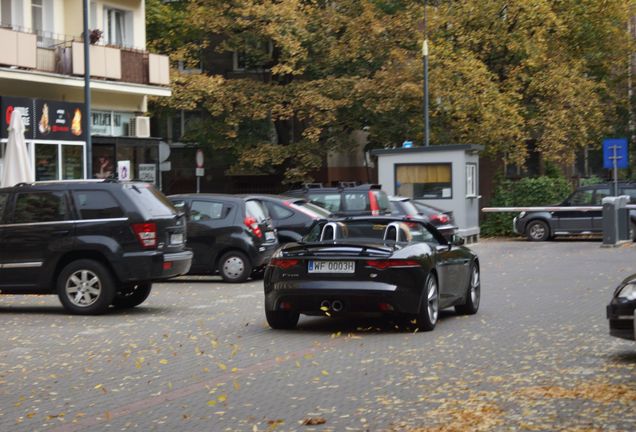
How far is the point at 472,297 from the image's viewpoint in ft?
54.9

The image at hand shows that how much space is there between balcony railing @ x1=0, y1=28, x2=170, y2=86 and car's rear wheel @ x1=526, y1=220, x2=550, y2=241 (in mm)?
12193

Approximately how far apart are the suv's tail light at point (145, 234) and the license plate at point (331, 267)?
346 centimetres

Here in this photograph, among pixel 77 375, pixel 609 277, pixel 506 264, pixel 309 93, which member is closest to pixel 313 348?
pixel 77 375

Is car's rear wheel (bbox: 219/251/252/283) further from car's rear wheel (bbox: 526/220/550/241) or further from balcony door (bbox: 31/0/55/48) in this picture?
car's rear wheel (bbox: 526/220/550/241)

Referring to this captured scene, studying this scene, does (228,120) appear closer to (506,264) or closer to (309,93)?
(309,93)

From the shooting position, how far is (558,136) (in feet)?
156

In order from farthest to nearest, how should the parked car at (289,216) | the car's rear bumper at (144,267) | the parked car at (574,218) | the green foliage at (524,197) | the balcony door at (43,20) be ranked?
the green foliage at (524,197)
the parked car at (574,218)
the balcony door at (43,20)
the parked car at (289,216)
the car's rear bumper at (144,267)

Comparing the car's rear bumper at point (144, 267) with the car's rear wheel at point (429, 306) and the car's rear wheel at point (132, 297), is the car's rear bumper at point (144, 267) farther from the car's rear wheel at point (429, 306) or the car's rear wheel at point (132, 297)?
the car's rear wheel at point (429, 306)

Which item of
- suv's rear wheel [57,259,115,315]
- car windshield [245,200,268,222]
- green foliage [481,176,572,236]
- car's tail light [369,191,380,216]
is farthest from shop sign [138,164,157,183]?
suv's rear wheel [57,259,115,315]

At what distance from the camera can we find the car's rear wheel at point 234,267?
23109 mm

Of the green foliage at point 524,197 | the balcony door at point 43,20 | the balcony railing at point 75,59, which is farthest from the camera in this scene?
the green foliage at point 524,197

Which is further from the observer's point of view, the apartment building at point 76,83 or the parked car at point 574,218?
the parked car at point 574,218

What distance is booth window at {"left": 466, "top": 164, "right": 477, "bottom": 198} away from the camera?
40.9m

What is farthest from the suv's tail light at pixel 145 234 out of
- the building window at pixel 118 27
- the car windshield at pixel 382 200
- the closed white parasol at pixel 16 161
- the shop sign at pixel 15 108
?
the building window at pixel 118 27
